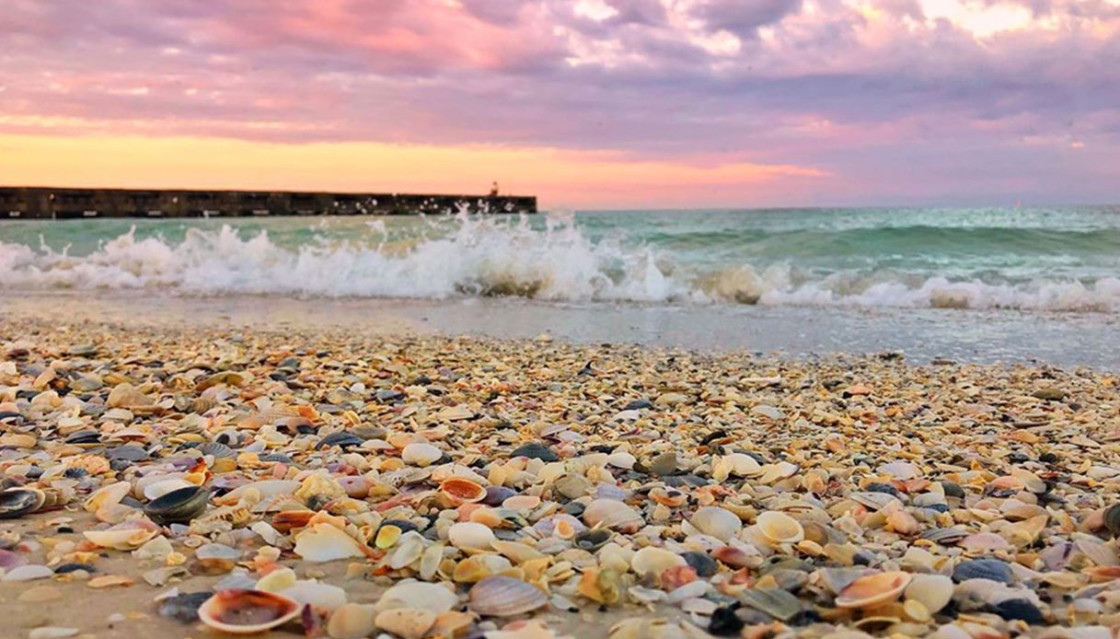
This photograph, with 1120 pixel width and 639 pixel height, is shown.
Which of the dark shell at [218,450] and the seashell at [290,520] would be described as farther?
the dark shell at [218,450]

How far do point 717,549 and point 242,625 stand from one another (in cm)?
96

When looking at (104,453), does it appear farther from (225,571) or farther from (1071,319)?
(1071,319)

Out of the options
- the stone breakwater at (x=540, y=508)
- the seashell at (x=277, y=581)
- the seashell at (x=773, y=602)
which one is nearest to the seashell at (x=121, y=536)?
the stone breakwater at (x=540, y=508)

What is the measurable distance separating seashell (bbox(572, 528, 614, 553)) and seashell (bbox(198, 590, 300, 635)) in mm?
647

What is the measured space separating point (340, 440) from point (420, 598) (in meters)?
1.36

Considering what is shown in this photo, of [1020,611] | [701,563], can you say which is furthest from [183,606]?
[1020,611]

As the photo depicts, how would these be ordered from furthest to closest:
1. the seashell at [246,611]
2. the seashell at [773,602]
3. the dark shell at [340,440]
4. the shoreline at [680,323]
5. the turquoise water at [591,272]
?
1. the turquoise water at [591,272]
2. the shoreline at [680,323]
3. the dark shell at [340,440]
4. the seashell at [773,602]
5. the seashell at [246,611]

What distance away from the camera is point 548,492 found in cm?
224

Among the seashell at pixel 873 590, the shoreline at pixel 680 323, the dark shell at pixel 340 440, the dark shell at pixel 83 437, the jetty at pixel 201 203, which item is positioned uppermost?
the jetty at pixel 201 203

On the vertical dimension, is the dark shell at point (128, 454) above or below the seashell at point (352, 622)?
below

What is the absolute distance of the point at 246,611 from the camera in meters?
1.44

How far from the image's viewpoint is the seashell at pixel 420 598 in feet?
4.92

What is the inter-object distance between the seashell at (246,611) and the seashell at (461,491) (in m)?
0.67

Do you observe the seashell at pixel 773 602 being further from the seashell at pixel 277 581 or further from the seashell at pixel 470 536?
the seashell at pixel 277 581
